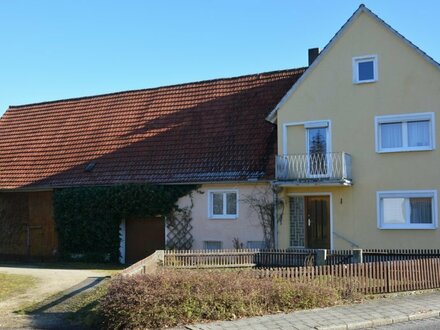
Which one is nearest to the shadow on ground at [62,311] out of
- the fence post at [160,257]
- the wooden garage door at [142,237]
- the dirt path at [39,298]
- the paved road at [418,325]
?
the dirt path at [39,298]

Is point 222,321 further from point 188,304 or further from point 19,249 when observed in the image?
point 19,249

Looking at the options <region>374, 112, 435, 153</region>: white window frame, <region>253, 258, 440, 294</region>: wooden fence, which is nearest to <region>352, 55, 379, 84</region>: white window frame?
<region>374, 112, 435, 153</region>: white window frame

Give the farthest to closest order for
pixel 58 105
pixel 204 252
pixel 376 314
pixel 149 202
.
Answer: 1. pixel 58 105
2. pixel 149 202
3. pixel 204 252
4. pixel 376 314

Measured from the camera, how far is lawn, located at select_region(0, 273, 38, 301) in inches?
546

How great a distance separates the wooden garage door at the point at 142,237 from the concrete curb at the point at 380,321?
13577 millimetres

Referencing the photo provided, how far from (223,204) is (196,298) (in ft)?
37.5

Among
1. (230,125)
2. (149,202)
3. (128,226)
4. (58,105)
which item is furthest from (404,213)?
(58,105)

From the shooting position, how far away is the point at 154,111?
26406 mm

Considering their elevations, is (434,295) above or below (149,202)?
below

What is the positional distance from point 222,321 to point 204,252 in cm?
515

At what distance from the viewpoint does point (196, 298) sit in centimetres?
1047

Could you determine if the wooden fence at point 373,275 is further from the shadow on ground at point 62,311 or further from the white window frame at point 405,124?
the white window frame at point 405,124

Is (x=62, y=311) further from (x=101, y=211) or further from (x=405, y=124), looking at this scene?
(x=405, y=124)

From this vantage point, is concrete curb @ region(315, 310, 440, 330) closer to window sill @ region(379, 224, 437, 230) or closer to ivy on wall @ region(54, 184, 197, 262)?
window sill @ region(379, 224, 437, 230)
